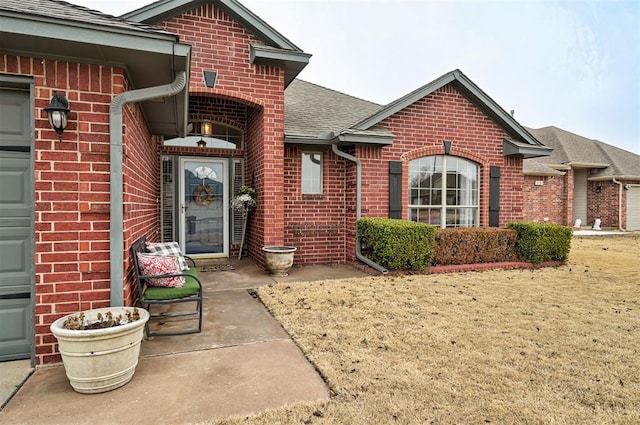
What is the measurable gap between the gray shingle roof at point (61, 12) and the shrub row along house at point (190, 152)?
0.8 inches

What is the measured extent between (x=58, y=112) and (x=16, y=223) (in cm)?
106

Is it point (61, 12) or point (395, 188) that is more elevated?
point (61, 12)

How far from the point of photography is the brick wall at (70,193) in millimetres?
2943

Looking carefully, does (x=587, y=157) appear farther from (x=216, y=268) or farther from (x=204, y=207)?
(x=216, y=268)

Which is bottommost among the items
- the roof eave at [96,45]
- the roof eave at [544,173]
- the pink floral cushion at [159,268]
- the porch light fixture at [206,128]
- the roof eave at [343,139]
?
the pink floral cushion at [159,268]

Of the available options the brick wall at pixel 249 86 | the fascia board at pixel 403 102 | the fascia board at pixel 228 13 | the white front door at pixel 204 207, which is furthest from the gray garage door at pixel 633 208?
the white front door at pixel 204 207

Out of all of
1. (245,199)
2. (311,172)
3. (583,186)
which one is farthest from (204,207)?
(583,186)

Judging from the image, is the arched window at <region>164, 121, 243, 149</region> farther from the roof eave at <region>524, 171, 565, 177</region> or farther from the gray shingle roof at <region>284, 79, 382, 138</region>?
the roof eave at <region>524, 171, 565, 177</region>

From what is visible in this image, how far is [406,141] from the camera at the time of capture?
8.19m

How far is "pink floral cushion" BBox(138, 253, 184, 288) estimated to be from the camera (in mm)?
3857

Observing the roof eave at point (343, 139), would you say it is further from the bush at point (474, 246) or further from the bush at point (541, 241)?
the bush at point (541, 241)

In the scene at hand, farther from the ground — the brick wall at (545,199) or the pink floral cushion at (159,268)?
the brick wall at (545,199)

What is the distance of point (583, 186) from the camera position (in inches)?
758

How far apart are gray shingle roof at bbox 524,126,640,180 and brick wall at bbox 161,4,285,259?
13.9 metres
